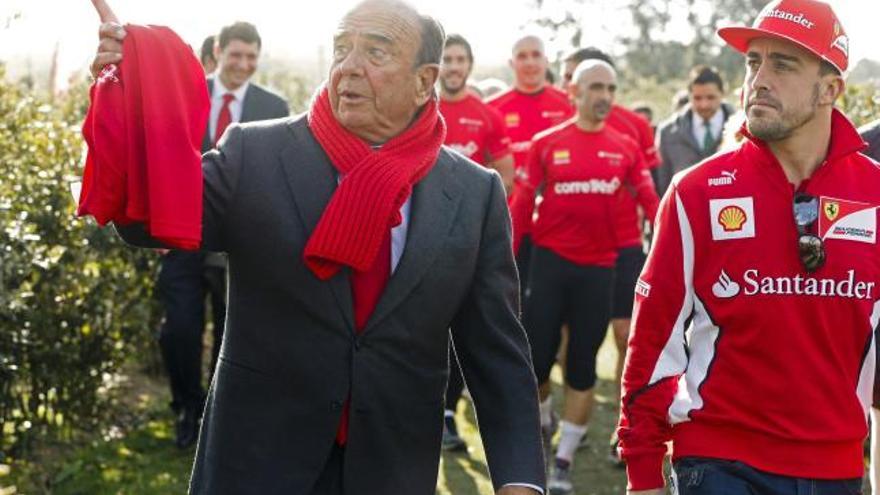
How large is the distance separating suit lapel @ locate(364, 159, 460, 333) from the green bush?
3.33 m

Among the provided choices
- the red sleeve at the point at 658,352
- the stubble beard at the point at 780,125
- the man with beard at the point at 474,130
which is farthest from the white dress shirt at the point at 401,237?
the man with beard at the point at 474,130

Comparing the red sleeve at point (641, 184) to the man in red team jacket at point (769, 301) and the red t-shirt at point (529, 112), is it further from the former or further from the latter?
the man in red team jacket at point (769, 301)

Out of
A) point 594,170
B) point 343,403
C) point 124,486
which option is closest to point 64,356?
point 124,486

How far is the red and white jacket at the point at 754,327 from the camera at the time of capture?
4.39m

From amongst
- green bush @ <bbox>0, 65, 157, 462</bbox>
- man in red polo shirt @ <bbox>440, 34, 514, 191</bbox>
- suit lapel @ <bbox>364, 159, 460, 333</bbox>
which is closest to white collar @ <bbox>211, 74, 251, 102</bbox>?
green bush @ <bbox>0, 65, 157, 462</bbox>

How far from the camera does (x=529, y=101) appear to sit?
11195 mm

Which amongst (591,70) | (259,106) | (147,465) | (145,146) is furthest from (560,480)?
(145,146)

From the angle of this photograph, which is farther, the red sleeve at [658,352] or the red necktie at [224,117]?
the red necktie at [224,117]

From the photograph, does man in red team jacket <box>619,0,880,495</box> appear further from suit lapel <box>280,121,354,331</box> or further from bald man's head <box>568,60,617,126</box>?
bald man's head <box>568,60,617,126</box>

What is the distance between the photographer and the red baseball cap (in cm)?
456

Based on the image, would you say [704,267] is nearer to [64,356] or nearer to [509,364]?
[509,364]

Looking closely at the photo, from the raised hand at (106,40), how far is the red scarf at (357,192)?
0.68 m

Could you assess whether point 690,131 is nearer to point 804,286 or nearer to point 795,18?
point 795,18

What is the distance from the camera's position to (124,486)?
26.1 ft
